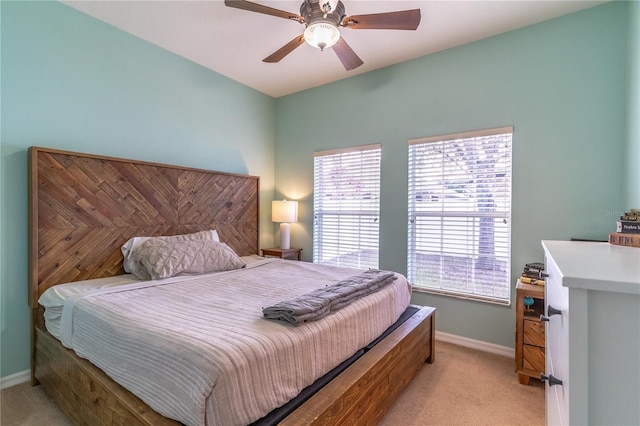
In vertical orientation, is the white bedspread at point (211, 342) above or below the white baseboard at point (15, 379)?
above

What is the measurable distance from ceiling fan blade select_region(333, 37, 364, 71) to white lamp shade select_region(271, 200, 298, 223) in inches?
73.0

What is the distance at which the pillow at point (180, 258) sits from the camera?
232cm

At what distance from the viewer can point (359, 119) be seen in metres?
3.50

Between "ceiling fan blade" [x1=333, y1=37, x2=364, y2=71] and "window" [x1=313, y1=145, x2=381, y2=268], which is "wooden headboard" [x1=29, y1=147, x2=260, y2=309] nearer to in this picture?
"window" [x1=313, y1=145, x2=381, y2=268]

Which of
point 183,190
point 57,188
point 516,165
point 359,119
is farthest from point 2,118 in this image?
point 516,165

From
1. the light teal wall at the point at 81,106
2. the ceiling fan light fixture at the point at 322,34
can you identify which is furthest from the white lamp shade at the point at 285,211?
the ceiling fan light fixture at the point at 322,34

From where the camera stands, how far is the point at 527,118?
2.54 meters

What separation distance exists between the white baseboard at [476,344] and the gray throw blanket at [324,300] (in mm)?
1165

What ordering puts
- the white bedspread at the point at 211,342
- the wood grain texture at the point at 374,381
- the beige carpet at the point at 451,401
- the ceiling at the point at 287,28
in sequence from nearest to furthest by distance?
the white bedspread at the point at 211,342 < the wood grain texture at the point at 374,381 < the beige carpet at the point at 451,401 < the ceiling at the point at 287,28

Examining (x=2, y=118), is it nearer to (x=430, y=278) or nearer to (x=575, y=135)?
(x=430, y=278)

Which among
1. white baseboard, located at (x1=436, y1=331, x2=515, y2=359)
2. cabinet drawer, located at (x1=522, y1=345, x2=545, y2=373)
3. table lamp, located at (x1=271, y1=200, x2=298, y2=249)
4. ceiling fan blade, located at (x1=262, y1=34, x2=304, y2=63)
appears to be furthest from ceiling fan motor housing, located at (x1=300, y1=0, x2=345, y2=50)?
white baseboard, located at (x1=436, y1=331, x2=515, y2=359)

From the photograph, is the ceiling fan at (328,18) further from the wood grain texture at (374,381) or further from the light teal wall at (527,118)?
the wood grain texture at (374,381)

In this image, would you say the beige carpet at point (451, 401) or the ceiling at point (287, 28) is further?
the ceiling at point (287, 28)

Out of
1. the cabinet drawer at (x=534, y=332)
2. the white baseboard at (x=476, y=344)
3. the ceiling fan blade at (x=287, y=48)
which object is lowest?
the white baseboard at (x=476, y=344)
